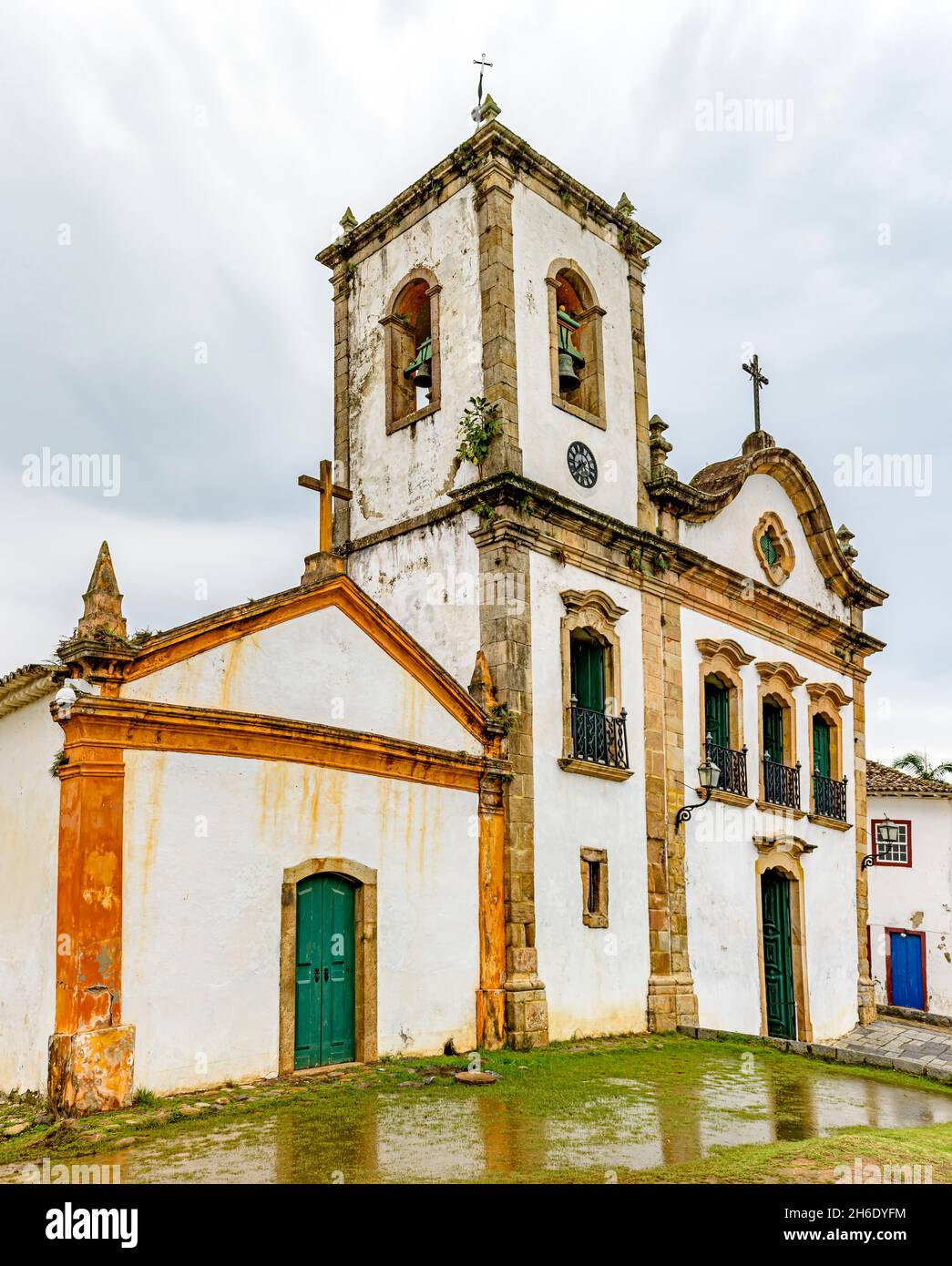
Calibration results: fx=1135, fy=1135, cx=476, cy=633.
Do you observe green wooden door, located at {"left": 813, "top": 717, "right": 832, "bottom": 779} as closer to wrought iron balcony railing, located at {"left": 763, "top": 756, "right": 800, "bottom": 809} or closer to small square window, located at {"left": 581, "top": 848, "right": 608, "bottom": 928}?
wrought iron balcony railing, located at {"left": 763, "top": 756, "right": 800, "bottom": 809}

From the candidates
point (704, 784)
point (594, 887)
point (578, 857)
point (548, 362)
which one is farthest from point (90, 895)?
point (548, 362)

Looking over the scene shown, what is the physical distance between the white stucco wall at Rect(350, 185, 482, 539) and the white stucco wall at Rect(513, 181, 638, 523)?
611mm

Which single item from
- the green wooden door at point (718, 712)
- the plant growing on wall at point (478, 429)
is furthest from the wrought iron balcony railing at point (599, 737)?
the plant growing on wall at point (478, 429)

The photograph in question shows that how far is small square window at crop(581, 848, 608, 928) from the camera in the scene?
13.2 meters

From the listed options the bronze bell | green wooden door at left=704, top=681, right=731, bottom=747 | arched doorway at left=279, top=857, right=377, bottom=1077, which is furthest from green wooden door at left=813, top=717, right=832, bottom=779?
arched doorway at left=279, top=857, right=377, bottom=1077

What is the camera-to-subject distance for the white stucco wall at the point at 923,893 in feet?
86.3

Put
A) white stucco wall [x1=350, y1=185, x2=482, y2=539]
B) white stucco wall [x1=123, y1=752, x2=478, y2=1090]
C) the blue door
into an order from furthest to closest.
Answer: the blue door < white stucco wall [x1=350, y1=185, x2=482, y2=539] < white stucco wall [x1=123, y1=752, x2=478, y2=1090]

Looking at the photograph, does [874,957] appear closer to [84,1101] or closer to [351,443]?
[351,443]

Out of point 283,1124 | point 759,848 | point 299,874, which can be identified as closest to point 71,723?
point 299,874

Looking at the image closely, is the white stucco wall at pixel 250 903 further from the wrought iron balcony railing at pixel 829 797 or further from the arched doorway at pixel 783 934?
the wrought iron balcony railing at pixel 829 797

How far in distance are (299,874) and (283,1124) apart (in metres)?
2.48

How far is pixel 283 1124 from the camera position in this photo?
796cm

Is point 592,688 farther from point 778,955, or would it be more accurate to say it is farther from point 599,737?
point 778,955

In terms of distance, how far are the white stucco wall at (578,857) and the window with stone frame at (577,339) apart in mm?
2581
